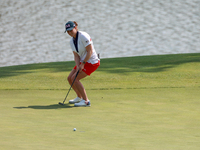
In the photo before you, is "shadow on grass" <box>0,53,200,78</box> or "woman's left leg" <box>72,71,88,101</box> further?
"shadow on grass" <box>0,53,200,78</box>

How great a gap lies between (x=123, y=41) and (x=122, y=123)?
21245mm

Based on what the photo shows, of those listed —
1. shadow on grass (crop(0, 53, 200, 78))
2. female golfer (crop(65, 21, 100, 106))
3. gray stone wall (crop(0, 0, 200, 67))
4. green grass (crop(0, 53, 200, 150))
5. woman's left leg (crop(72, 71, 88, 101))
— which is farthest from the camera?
gray stone wall (crop(0, 0, 200, 67))

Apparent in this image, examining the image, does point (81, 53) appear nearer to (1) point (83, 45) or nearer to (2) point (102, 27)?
(1) point (83, 45)

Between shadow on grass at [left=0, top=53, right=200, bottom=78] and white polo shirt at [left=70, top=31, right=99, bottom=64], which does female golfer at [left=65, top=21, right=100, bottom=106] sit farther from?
shadow on grass at [left=0, top=53, right=200, bottom=78]

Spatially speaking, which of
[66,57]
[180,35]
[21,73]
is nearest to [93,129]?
[21,73]

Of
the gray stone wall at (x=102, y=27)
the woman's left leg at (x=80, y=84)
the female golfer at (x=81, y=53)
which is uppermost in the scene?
the female golfer at (x=81, y=53)

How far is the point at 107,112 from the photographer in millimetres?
6336

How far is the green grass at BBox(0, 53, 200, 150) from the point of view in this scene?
14.4 feet

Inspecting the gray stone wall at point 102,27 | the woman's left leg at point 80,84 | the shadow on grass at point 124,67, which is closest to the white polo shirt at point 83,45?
the woman's left leg at point 80,84

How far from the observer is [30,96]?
841 centimetres

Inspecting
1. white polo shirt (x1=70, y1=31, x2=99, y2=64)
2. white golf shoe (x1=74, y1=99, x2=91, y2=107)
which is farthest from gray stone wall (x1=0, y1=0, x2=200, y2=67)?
white golf shoe (x1=74, y1=99, x2=91, y2=107)

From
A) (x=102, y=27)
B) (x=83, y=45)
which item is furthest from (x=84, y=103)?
(x=102, y=27)

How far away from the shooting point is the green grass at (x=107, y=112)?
4402 mm

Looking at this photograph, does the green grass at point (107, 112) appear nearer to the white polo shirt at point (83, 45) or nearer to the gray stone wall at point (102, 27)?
the white polo shirt at point (83, 45)
